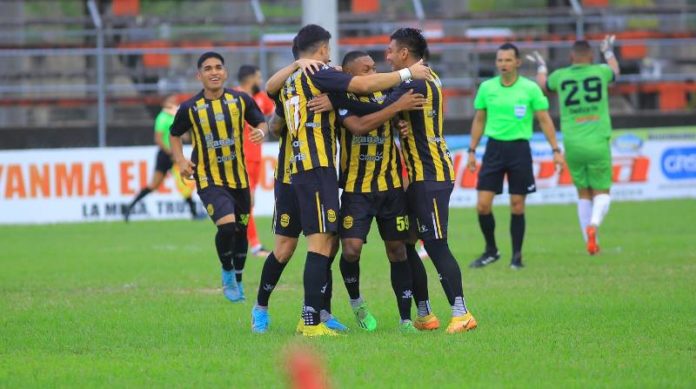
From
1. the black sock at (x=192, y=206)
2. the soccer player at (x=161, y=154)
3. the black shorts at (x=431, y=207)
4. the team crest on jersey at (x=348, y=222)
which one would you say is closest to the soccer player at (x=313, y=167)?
the team crest on jersey at (x=348, y=222)

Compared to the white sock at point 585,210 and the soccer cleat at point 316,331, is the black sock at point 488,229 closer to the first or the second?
the white sock at point 585,210

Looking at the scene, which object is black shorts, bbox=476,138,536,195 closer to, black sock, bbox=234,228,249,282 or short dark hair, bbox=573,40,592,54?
short dark hair, bbox=573,40,592,54

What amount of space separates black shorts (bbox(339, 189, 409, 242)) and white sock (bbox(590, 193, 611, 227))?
5.90 m

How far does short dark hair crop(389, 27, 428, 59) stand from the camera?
27.8 ft

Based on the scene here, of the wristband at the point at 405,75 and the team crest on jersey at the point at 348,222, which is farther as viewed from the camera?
the team crest on jersey at the point at 348,222

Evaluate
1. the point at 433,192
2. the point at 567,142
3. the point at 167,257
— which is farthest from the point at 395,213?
the point at 167,257

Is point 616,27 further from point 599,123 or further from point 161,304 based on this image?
point 161,304

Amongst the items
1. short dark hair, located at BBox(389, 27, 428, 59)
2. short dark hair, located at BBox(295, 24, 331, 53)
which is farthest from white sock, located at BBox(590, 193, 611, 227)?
short dark hair, located at BBox(295, 24, 331, 53)

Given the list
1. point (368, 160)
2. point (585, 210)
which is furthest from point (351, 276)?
point (585, 210)

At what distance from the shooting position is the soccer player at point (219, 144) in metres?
10.5

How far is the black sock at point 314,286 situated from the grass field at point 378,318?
0.60 ft

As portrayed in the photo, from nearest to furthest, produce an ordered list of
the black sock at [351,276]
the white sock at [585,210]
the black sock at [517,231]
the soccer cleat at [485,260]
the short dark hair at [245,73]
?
the black sock at [351,276]
the black sock at [517,231]
the soccer cleat at [485,260]
the short dark hair at [245,73]
the white sock at [585,210]

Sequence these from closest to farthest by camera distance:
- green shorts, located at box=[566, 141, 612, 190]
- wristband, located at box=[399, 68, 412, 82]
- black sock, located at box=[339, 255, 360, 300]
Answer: wristband, located at box=[399, 68, 412, 82]
black sock, located at box=[339, 255, 360, 300]
green shorts, located at box=[566, 141, 612, 190]

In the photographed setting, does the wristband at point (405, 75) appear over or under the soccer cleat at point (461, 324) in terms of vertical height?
over
